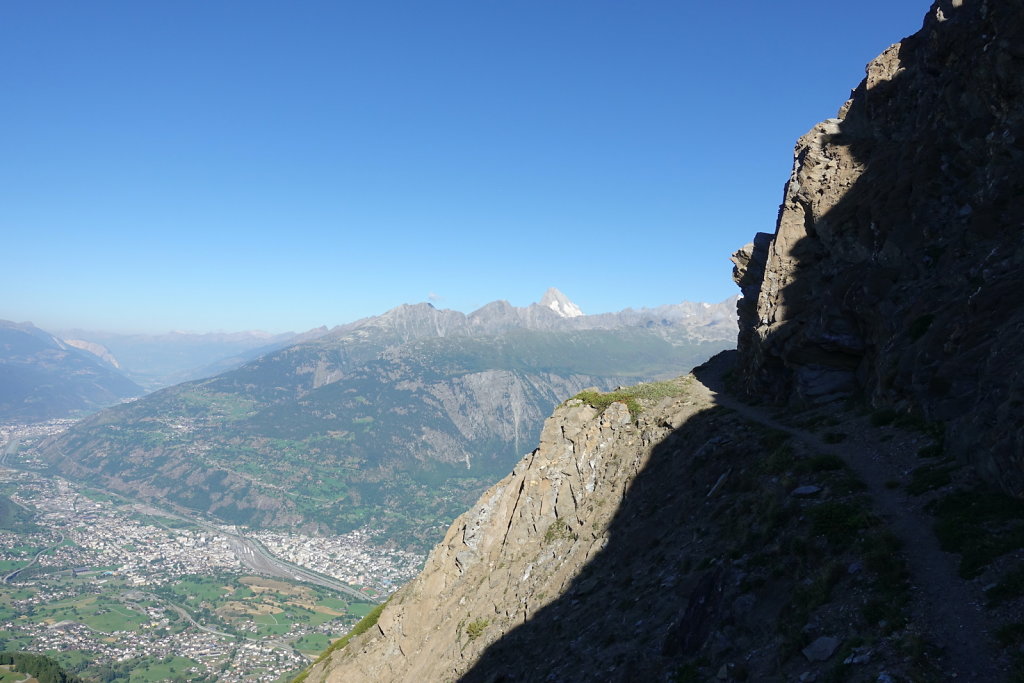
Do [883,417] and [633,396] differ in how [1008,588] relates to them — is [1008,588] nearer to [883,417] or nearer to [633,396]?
[883,417]

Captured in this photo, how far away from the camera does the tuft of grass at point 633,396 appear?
4972 centimetres

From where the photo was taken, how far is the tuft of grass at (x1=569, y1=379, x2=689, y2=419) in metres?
49.7

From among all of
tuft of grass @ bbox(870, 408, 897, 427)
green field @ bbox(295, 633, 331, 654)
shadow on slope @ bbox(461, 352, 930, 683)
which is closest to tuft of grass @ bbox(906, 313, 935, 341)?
tuft of grass @ bbox(870, 408, 897, 427)

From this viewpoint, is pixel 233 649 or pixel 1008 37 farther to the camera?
pixel 233 649

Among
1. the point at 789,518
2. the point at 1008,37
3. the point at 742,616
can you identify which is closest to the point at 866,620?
the point at 742,616

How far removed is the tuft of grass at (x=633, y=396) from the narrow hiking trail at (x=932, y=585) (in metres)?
23.8

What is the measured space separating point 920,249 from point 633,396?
24.8 m

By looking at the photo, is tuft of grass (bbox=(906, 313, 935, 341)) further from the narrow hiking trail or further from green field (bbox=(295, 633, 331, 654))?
green field (bbox=(295, 633, 331, 654))

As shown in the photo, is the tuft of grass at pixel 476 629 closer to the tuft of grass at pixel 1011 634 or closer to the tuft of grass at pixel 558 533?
the tuft of grass at pixel 558 533

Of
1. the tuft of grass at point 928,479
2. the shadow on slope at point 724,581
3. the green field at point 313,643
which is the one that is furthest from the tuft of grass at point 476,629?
the green field at point 313,643

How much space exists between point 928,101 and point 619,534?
41.1 m

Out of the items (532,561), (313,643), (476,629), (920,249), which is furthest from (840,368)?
(313,643)

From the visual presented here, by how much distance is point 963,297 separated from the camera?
28.1 m

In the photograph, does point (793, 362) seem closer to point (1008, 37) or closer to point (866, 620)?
point (1008, 37)
